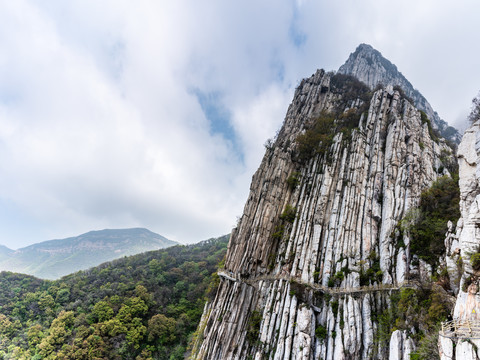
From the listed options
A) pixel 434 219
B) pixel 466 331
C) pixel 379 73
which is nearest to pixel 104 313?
pixel 466 331

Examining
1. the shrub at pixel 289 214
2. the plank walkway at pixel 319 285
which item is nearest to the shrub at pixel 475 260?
the plank walkway at pixel 319 285

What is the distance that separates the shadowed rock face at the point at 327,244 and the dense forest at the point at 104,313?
10391 millimetres

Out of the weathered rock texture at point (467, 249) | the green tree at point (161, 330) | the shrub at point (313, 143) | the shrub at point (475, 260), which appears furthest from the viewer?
the shrub at point (313, 143)

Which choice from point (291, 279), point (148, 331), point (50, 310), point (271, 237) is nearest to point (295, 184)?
point (271, 237)

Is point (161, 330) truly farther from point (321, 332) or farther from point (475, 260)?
point (475, 260)

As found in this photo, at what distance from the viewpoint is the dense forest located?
130ft

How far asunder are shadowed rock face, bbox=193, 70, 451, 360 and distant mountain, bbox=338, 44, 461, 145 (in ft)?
182

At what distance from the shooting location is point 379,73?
9612 cm

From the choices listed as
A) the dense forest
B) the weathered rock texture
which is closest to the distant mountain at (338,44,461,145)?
the weathered rock texture

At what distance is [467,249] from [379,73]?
10186 centimetres

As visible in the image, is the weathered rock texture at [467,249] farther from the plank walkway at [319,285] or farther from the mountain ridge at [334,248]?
the plank walkway at [319,285]

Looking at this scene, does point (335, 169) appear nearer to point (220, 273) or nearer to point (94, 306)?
point (220, 273)

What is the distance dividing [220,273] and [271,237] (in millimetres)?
9995

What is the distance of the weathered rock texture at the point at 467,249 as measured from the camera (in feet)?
39.8
